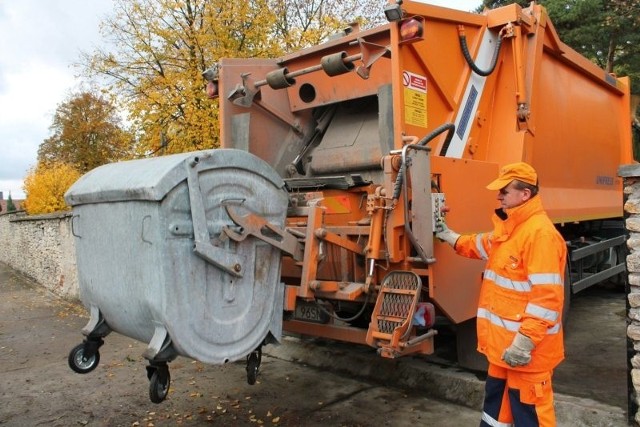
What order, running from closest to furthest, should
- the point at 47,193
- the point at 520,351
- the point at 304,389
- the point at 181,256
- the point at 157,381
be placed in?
1. the point at 520,351
2. the point at 181,256
3. the point at 157,381
4. the point at 304,389
5. the point at 47,193

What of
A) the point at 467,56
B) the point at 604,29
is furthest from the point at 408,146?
the point at 604,29

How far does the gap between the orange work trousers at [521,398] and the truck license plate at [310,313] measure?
1107 mm

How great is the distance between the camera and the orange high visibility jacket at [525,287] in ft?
7.95

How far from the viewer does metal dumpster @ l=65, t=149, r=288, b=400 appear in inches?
99.3

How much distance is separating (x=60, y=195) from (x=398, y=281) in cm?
1621

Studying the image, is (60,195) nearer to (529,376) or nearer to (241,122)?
(241,122)

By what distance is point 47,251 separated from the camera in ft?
35.6

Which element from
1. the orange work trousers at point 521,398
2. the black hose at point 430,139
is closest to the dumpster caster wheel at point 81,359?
the black hose at point 430,139

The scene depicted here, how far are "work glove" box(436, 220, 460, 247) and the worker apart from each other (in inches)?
12.2

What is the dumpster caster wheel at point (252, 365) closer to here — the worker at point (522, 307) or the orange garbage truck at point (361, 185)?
the orange garbage truck at point (361, 185)

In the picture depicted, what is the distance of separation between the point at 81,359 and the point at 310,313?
135 centimetres

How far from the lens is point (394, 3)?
3.21 meters

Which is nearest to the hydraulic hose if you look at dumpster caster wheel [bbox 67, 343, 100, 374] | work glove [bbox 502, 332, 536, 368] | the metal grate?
the metal grate

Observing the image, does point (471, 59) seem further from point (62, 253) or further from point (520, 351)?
point (62, 253)
